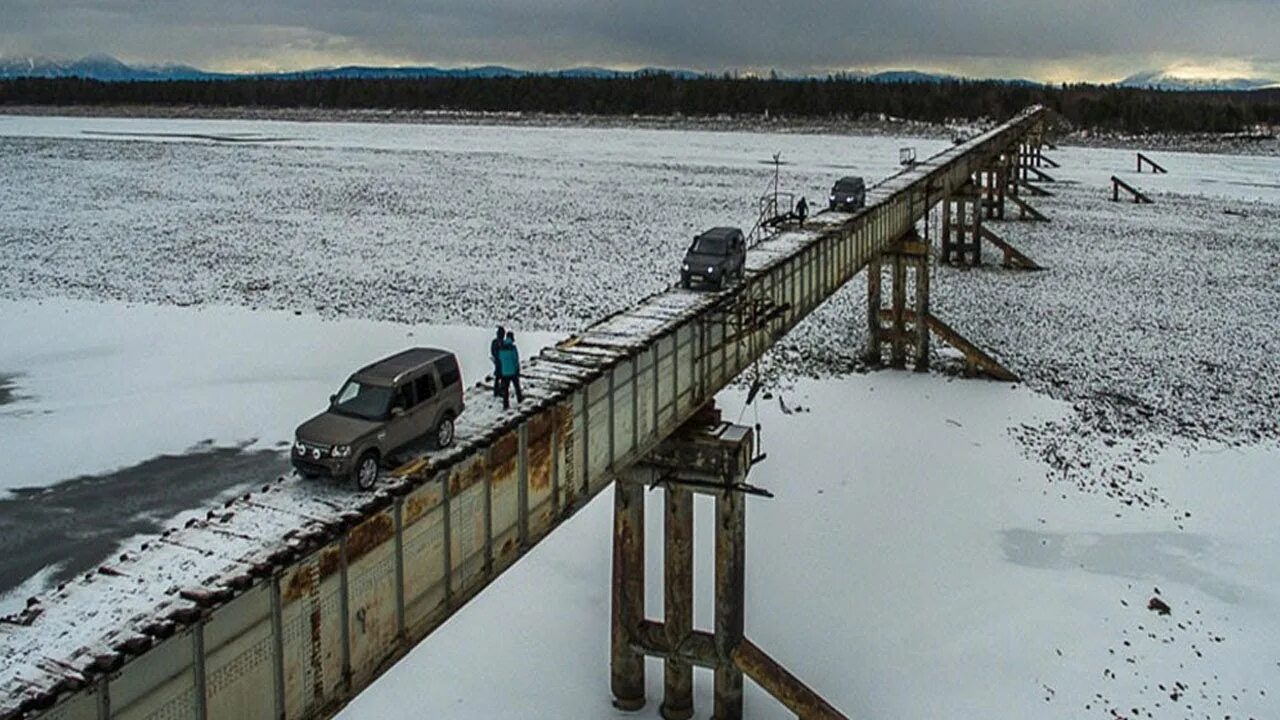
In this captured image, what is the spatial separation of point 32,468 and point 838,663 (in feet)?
66.0

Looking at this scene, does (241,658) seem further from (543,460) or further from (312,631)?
(543,460)

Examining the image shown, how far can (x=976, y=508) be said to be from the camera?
27.6m

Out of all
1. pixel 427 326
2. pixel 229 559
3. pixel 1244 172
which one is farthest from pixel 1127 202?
pixel 229 559

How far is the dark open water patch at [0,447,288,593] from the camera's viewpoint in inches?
932

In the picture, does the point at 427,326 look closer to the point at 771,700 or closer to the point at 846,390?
the point at 846,390

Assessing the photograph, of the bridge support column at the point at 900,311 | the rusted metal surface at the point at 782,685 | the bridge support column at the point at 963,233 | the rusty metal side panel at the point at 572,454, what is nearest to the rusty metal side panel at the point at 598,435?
the rusty metal side panel at the point at 572,454

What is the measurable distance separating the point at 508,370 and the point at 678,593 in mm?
6091

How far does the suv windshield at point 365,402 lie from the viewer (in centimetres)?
1383

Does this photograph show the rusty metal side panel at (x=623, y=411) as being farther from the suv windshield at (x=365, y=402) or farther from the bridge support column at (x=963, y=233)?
the bridge support column at (x=963, y=233)

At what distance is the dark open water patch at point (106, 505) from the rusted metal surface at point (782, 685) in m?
13.0

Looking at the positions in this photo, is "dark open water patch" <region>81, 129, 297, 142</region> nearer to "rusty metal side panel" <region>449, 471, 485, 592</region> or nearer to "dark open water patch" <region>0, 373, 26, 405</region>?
"dark open water patch" <region>0, 373, 26, 405</region>

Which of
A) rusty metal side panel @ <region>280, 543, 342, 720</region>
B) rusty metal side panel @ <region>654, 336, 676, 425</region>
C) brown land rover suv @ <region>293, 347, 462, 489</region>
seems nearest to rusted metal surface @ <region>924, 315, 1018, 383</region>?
rusty metal side panel @ <region>654, 336, 676, 425</region>

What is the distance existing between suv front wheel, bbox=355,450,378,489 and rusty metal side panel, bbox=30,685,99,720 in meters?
4.11

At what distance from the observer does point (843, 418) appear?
33469 mm
